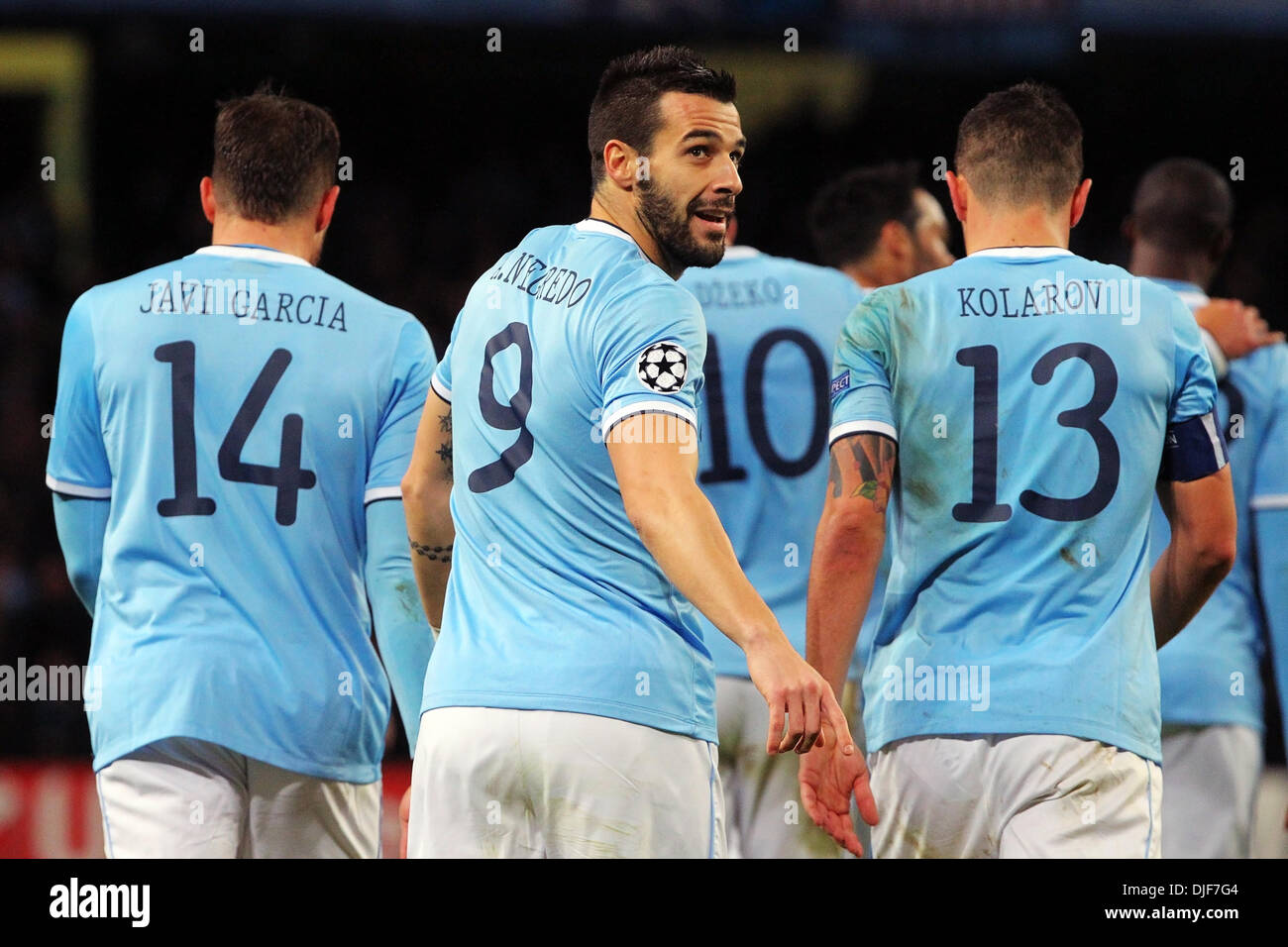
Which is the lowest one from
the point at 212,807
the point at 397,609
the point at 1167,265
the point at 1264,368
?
the point at 212,807

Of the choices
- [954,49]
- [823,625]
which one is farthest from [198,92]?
[823,625]

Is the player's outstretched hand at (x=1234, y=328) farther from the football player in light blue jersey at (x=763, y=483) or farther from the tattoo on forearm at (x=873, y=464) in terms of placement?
the tattoo on forearm at (x=873, y=464)

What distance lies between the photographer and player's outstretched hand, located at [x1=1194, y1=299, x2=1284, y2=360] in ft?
16.6

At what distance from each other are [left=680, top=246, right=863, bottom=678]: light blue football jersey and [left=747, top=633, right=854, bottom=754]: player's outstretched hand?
2023 mm

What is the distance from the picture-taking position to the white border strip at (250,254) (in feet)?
14.0

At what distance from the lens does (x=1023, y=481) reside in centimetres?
381

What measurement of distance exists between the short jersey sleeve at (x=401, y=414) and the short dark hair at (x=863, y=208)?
2.01m

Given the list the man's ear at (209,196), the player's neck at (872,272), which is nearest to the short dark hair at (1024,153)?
the player's neck at (872,272)

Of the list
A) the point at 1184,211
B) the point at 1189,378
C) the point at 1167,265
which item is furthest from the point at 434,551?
the point at 1184,211

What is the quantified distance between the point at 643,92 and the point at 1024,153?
939 mm

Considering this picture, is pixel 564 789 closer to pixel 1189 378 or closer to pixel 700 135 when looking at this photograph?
pixel 700 135

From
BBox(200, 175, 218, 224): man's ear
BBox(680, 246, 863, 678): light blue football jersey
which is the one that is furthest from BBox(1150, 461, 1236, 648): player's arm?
BBox(200, 175, 218, 224): man's ear

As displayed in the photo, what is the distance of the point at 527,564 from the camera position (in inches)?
134
